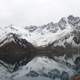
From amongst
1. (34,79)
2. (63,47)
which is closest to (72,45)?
(63,47)

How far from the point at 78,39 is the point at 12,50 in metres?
33.5

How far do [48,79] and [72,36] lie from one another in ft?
453

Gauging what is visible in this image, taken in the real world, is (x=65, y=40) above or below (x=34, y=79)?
below

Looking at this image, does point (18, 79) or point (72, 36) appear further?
point (72, 36)

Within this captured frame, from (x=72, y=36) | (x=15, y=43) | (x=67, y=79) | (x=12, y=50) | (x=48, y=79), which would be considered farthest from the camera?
(x=72, y=36)

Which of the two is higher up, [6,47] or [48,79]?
[48,79]

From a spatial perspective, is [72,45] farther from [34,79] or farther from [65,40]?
[34,79]

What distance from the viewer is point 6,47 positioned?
474 ft

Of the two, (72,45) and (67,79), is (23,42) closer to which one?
(72,45)

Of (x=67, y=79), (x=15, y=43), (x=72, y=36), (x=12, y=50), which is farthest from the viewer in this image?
(x=72, y=36)

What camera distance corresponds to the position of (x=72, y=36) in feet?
529

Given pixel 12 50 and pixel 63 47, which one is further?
pixel 63 47

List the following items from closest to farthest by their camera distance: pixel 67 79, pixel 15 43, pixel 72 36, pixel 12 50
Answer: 1. pixel 67 79
2. pixel 12 50
3. pixel 15 43
4. pixel 72 36

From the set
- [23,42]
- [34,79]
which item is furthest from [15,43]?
[34,79]
